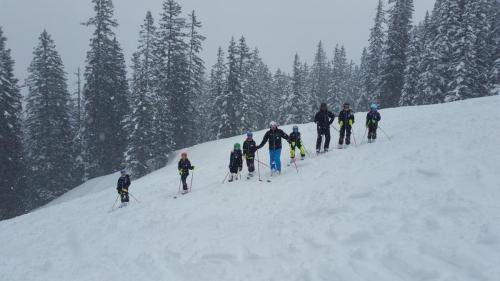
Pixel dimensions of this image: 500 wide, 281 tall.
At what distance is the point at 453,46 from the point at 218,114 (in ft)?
83.3

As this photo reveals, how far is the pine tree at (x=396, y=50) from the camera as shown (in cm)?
4034

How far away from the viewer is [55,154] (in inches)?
1457

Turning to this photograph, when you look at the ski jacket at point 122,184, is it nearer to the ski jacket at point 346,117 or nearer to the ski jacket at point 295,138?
the ski jacket at point 295,138

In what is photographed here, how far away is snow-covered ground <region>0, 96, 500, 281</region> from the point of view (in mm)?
7004

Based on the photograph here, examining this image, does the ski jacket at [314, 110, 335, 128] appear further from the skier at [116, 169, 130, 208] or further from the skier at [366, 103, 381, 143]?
the skier at [116, 169, 130, 208]

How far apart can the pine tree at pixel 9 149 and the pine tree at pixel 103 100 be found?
7344 mm

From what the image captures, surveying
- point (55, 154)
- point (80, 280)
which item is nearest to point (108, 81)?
point (55, 154)

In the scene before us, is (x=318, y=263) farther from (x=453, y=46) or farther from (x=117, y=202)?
(x=453, y=46)

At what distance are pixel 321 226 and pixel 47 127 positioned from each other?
36.1 meters

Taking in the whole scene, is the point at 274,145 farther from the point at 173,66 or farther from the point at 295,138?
the point at 173,66

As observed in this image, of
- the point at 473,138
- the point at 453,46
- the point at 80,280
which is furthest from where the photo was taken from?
the point at 453,46

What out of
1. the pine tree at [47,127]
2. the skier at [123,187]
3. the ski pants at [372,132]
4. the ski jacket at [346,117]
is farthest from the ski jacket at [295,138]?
the pine tree at [47,127]

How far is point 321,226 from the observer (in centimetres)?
854

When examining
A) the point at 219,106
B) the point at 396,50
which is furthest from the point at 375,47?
the point at 219,106
